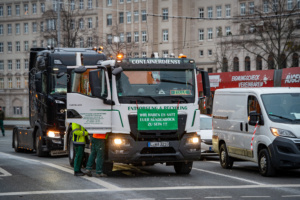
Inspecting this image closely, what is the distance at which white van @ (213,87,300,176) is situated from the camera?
53.8 ft

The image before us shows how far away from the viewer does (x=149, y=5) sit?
10456 cm

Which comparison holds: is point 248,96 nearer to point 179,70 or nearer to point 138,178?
point 179,70

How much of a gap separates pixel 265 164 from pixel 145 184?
3.37m

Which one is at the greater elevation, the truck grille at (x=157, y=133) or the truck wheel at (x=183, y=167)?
the truck grille at (x=157, y=133)

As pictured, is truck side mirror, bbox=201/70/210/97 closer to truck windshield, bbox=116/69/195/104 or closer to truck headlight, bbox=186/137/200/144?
truck windshield, bbox=116/69/195/104

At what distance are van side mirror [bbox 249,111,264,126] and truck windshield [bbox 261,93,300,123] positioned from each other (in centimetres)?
23

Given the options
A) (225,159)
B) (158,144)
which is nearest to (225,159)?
(225,159)

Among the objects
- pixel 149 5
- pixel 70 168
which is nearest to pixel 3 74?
pixel 149 5

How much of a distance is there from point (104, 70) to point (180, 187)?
3792 millimetres

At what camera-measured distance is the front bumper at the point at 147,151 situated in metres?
16.4

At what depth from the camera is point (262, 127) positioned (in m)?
17.1

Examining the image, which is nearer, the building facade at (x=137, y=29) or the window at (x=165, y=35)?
the building facade at (x=137, y=29)

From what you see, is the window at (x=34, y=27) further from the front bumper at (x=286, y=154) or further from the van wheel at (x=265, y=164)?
the front bumper at (x=286, y=154)

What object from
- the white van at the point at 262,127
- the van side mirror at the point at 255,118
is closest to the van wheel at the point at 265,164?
the white van at the point at 262,127
